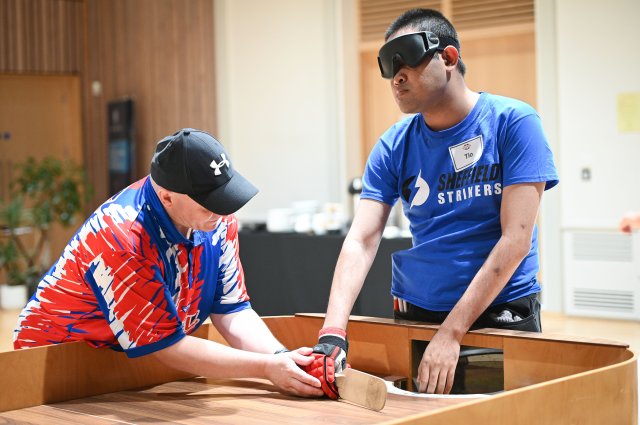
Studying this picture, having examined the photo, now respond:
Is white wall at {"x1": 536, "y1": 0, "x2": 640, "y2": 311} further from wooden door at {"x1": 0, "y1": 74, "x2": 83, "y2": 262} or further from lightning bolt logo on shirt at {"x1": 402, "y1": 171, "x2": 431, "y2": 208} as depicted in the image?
wooden door at {"x1": 0, "y1": 74, "x2": 83, "y2": 262}

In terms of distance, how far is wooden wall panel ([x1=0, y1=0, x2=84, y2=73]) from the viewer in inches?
363

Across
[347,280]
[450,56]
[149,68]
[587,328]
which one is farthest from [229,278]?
[149,68]

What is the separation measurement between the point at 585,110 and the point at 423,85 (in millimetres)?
4715

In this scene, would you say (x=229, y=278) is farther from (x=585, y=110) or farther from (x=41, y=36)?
(x=41, y=36)

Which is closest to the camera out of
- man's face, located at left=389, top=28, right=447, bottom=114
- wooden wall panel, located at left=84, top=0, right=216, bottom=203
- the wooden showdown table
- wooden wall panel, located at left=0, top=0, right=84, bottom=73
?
the wooden showdown table

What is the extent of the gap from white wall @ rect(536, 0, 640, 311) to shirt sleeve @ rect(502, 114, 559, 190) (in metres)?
4.59

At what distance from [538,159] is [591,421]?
1.92 feet

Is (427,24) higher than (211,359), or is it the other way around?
(427,24)

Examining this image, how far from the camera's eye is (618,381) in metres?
1.72

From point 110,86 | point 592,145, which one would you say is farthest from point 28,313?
point 110,86

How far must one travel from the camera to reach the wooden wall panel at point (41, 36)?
9.23m

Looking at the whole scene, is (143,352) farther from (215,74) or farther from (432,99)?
(215,74)

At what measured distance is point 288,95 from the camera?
314 inches

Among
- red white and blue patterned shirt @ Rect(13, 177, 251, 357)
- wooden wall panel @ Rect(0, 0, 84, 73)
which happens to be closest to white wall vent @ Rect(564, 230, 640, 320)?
red white and blue patterned shirt @ Rect(13, 177, 251, 357)
